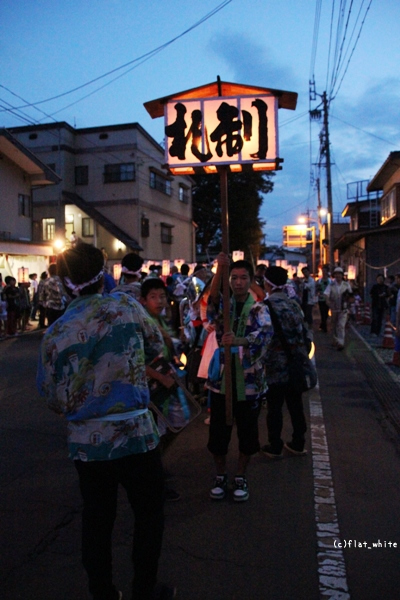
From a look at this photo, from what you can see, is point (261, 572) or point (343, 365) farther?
point (343, 365)

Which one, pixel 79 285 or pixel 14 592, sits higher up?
pixel 79 285

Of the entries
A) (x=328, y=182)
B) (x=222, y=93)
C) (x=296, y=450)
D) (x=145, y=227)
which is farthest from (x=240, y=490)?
(x=145, y=227)

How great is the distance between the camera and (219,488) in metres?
4.29

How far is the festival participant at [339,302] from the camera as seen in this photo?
1240 cm

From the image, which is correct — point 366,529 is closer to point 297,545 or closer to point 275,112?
point 297,545

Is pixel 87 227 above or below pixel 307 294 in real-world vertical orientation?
above

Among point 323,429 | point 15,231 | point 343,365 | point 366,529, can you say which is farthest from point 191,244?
point 366,529

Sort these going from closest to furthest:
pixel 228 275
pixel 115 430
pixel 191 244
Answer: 1. pixel 115 430
2. pixel 228 275
3. pixel 191 244

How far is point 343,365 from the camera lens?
1093 centimetres

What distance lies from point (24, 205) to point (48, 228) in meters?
7.60

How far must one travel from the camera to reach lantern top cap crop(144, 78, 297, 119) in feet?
17.3

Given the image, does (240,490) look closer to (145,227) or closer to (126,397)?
(126,397)

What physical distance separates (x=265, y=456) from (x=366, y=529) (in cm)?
171

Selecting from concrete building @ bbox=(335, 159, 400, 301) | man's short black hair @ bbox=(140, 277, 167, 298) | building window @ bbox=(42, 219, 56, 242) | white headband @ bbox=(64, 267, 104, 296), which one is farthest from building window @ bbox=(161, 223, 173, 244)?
white headband @ bbox=(64, 267, 104, 296)
